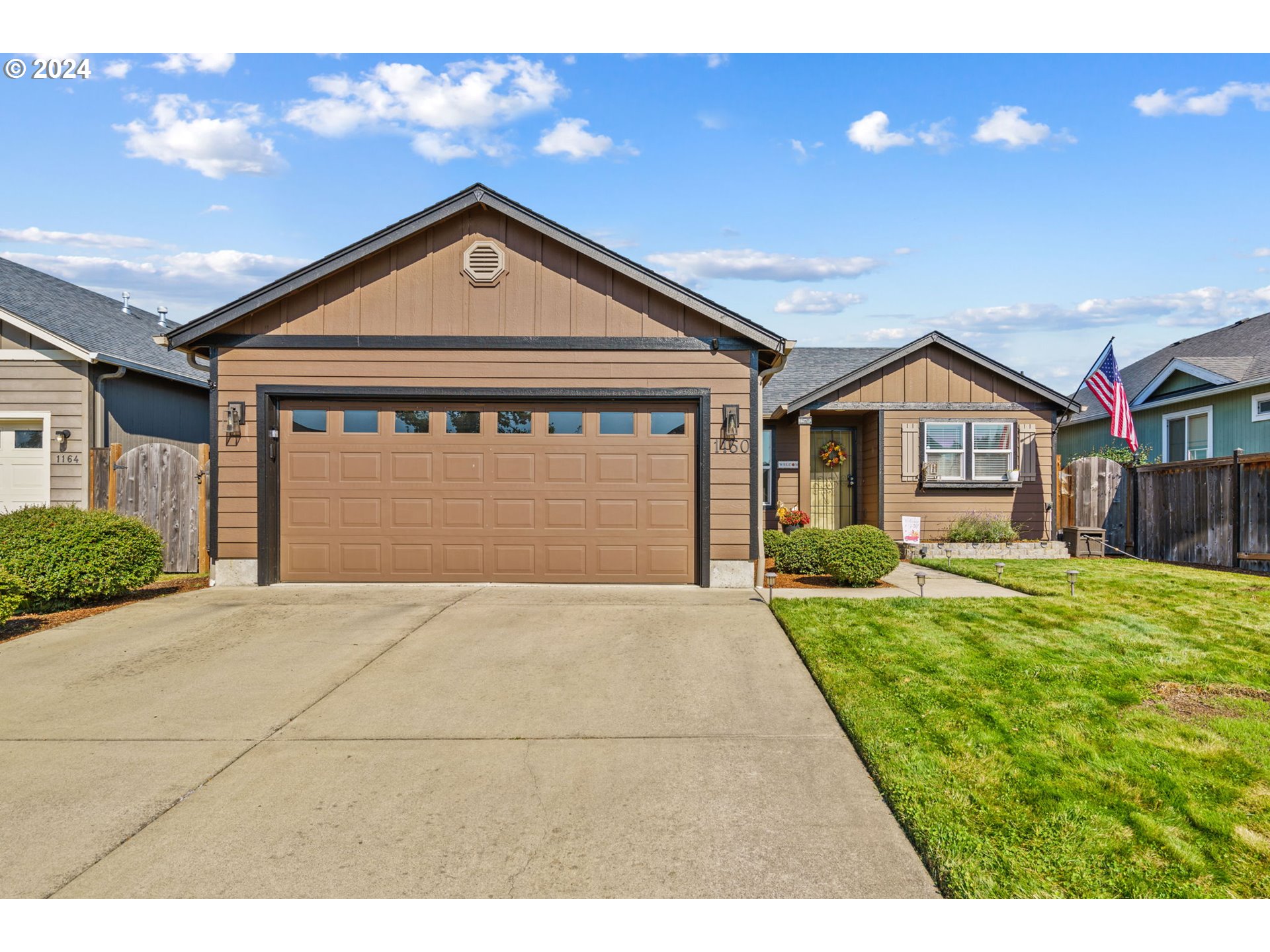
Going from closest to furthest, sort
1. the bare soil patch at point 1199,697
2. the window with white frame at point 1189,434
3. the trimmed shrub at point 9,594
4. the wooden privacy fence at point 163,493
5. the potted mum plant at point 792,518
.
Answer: the bare soil patch at point 1199,697 < the trimmed shrub at point 9,594 < the wooden privacy fence at point 163,493 < the potted mum plant at point 792,518 < the window with white frame at point 1189,434

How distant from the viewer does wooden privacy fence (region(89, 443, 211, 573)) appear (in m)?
10.6

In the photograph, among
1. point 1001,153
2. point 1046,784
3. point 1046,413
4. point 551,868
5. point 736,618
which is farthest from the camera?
point 1046,413

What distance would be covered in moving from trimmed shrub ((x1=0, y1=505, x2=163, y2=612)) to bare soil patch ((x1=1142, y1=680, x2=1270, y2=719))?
976 centimetres

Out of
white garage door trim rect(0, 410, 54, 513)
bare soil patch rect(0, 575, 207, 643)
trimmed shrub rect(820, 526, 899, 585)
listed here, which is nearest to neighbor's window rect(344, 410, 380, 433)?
bare soil patch rect(0, 575, 207, 643)

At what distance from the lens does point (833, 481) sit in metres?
15.5

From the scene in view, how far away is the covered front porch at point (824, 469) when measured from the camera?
15156mm

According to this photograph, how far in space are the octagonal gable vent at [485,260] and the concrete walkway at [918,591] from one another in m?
5.33

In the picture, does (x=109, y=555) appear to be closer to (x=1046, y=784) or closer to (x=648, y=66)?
(x=648, y=66)

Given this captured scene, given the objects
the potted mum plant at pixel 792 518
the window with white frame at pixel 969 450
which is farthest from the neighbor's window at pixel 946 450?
the potted mum plant at pixel 792 518

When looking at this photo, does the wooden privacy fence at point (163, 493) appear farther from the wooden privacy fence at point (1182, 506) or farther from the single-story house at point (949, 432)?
the wooden privacy fence at point (1182, 506)

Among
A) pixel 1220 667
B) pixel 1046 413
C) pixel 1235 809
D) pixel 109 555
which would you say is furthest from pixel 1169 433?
pixel 109 555

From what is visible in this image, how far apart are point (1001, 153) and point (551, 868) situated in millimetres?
12608

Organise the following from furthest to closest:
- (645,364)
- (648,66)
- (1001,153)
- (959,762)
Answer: (1001,153) < (645,364) < (648,66) < (959,762)

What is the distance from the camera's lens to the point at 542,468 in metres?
9.47
